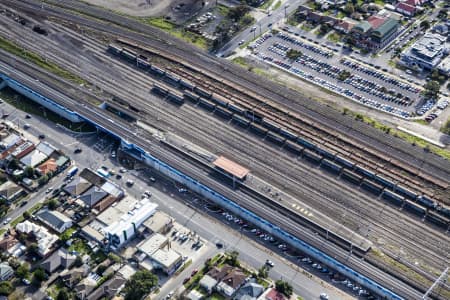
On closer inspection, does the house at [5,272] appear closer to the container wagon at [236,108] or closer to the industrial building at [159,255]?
the industrial building at [159,255]

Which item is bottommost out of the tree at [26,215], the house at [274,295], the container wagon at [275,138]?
the house at [274,295]

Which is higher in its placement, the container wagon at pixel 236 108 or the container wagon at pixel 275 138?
the container wagon at pixel 236 108

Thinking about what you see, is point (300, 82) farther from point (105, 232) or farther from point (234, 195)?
point (105, 232)

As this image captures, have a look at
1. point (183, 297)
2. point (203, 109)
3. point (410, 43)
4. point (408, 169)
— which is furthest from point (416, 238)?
point (410, 43)

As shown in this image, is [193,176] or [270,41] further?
[270,41]

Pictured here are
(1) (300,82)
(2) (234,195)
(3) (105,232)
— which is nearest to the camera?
(3) (105,232)

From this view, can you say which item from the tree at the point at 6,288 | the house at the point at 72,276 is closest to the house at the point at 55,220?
the house at the point at 72,276

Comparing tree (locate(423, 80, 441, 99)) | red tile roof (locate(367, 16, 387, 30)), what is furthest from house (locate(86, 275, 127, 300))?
red tile roof (locate(367, 16, 387, 30))

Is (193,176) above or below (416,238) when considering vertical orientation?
above

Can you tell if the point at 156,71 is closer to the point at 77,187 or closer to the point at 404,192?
the point at 77,187
